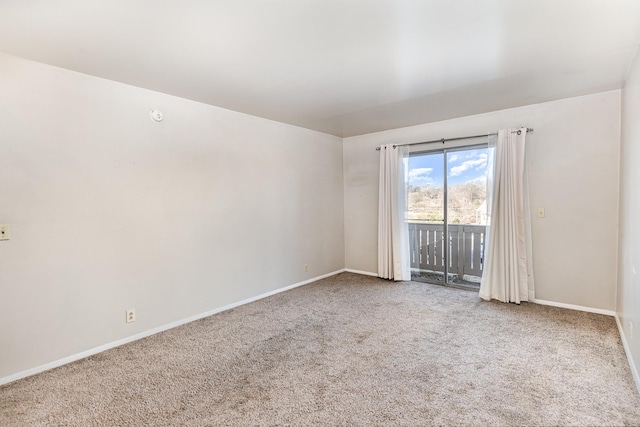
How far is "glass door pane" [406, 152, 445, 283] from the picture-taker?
4.50 metres

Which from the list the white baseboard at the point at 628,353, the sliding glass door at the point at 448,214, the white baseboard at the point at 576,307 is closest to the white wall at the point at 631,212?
the white baseboard at the point at 628,353

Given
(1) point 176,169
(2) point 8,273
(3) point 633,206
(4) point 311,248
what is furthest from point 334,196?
(2) point 8,273

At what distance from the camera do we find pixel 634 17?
1844 millimetres

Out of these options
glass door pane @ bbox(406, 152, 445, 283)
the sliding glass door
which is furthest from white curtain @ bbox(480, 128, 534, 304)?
glass door pane @ bbox(406, 152, 445, 283)

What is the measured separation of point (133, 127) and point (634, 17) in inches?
Result: 147

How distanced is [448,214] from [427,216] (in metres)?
0.31

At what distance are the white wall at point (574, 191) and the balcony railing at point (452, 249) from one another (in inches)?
28.3

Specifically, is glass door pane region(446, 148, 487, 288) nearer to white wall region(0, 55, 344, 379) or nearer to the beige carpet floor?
the beige carpet floor

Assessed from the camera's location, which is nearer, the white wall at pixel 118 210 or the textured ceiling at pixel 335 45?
the textured ceiling at pixel 335 45

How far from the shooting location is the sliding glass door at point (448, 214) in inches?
165

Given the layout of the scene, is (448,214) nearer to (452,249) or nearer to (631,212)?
(452,249)

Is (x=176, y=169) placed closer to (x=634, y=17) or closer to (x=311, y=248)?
(x=311, y=248)

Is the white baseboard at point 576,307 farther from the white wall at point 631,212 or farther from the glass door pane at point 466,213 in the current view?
Result: the glass door pane at point 466,213

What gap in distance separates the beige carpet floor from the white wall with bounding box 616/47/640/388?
26 cm
